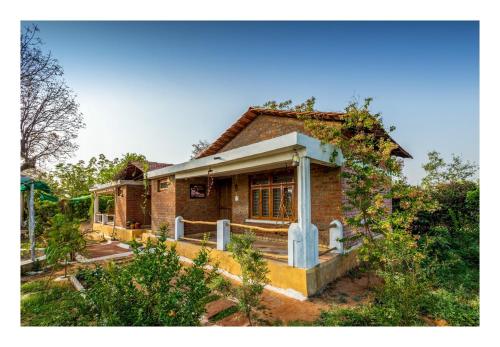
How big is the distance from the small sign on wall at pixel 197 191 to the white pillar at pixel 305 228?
5821mm

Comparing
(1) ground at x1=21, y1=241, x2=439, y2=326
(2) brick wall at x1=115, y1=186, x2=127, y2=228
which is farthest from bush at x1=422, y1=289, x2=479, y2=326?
(2) brick wall at x1=115, y1=186, x2=127, y2=228

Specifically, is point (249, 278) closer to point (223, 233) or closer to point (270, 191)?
point (223, 233)

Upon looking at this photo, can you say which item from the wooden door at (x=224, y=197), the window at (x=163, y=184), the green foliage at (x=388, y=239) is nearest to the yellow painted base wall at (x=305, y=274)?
the green foliage at (x=388, y=239)

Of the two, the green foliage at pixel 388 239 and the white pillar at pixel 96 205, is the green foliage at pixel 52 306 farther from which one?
the white pillar at pixel 96 205

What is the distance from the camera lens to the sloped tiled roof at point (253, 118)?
22.0ft

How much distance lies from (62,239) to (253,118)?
682 centimetres

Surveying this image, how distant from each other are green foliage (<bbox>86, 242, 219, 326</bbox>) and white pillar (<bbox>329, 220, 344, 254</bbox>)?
3.83m

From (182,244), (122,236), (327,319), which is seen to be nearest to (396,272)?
(327,319)

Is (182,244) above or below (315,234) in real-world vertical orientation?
below

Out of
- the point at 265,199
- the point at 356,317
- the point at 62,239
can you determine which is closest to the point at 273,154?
A: the point at 265,199

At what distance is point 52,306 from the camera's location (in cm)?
455

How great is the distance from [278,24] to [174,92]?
2.44 meters

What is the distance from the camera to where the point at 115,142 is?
602cm
